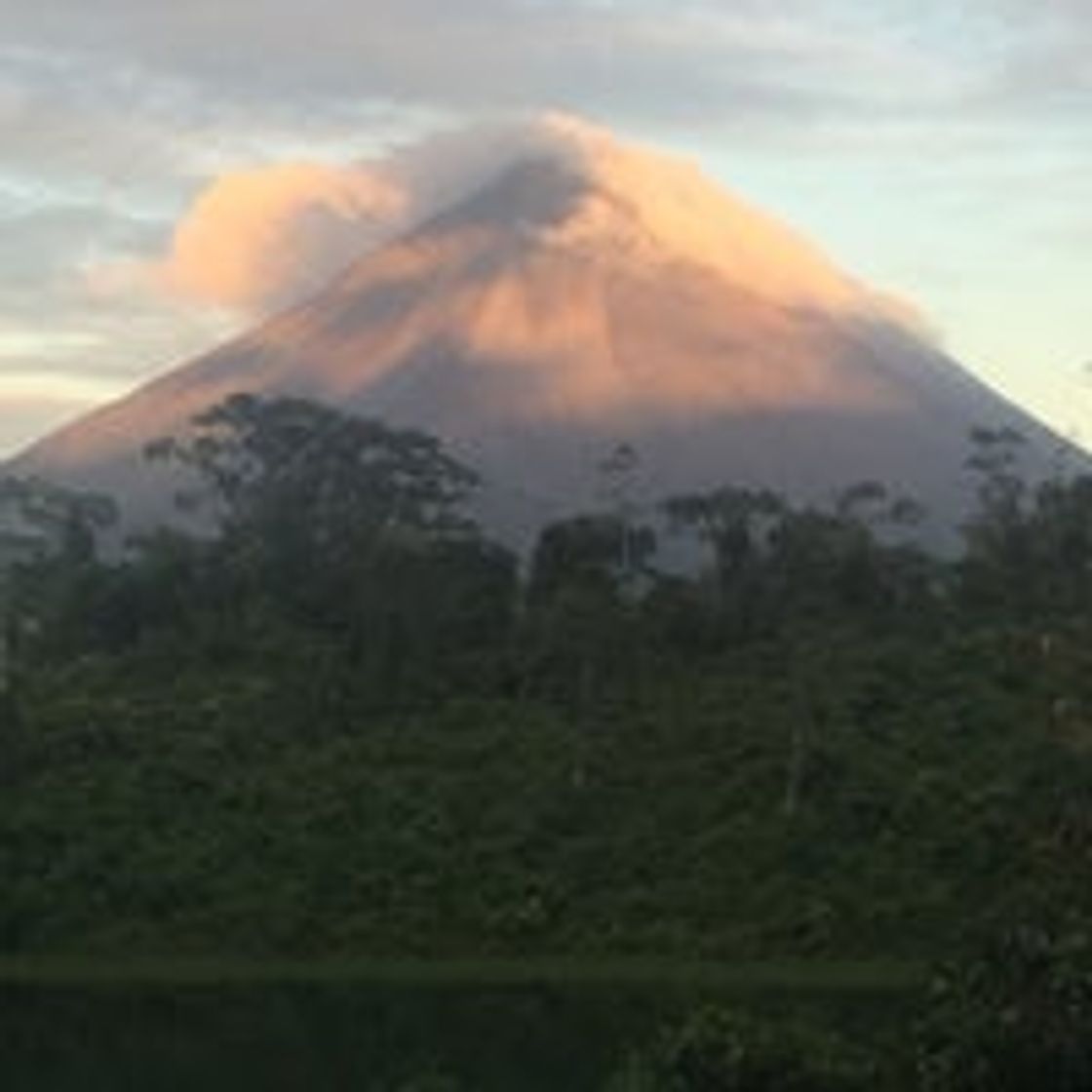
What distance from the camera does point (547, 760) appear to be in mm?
51906

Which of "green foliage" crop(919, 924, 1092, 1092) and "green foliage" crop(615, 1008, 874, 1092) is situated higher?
"green foliage" crop(919, 924, 1092, 1092)

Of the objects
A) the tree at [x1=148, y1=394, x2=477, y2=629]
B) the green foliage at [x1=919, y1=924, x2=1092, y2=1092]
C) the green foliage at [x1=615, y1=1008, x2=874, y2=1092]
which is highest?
the tree at [x1=148, y1=394, x2=477, y2=629]

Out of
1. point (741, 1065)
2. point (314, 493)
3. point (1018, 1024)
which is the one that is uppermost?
point (314, 493)

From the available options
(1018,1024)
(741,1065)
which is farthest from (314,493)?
(1018,1024)

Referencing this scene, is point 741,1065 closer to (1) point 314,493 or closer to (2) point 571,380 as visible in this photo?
(1) point 314,493

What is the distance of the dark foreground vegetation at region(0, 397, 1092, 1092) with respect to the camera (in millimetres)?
43344

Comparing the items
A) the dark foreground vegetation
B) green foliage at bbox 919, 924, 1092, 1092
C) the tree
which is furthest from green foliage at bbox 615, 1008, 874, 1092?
the tree

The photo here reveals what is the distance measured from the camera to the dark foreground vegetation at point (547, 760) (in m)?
43.3

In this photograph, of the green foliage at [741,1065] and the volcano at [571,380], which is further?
the volcano at [571,380]

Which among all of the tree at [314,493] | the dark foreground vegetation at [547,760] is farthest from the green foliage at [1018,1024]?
the tree at [314,493]

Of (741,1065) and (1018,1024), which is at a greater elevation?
(1018,1024)

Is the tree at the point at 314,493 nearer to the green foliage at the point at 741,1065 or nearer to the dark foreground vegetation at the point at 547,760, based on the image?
the dark foreground vegetation at the point at 547,760

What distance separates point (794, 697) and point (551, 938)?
10840mm

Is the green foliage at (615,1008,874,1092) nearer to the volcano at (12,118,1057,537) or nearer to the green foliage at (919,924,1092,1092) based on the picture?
the green foliage at (919,924,1092,1092)
